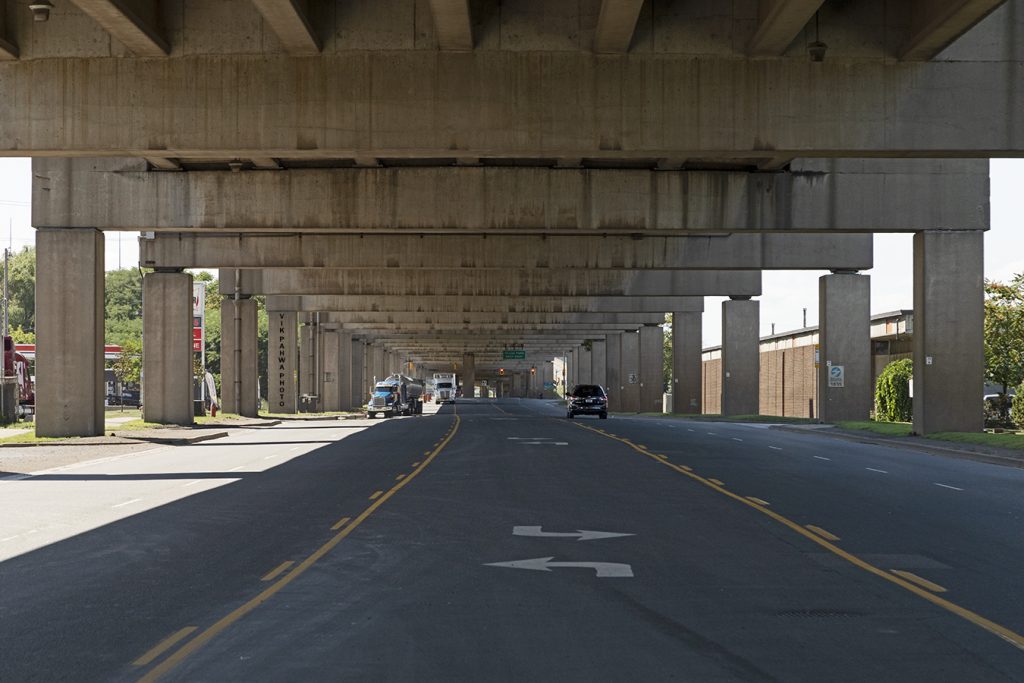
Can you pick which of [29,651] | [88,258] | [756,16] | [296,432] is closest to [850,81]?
[756,16]

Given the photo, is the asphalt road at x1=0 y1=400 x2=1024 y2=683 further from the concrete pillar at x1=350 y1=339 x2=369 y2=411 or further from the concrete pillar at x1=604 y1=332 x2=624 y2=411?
the concrete pillar at x1=350 y1=339 x2=369 y2=411

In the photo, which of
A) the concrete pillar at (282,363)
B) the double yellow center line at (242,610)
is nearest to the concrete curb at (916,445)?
the double yellow center line at (242,610)

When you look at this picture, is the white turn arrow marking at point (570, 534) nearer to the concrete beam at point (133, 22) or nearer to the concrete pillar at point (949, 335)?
the concrete beam at point (133, 22)

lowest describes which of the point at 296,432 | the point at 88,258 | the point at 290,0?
the point at 296,432

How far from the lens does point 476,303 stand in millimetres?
76062

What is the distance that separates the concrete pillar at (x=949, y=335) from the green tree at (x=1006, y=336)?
2151 centimetres

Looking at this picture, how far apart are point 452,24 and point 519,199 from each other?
12681 millimetres

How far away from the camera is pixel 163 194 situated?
121ft

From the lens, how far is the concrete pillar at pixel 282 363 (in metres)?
78.2

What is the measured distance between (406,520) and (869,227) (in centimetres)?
2466

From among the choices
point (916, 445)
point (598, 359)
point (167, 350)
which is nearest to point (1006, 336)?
point (916, 445)

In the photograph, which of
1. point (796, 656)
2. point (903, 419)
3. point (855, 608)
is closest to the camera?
point (796, 656)

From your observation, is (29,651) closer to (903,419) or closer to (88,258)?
(88,258)

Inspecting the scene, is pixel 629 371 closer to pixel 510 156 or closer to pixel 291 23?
pixel 510 156
